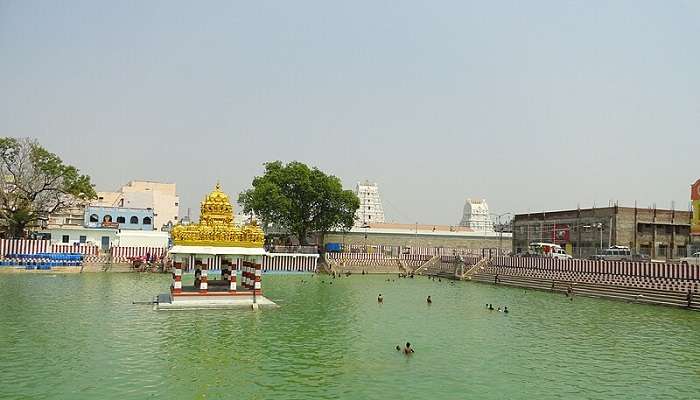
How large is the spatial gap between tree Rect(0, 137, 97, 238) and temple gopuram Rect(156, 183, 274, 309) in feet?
103

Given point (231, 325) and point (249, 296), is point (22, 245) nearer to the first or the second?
point (249, 296)

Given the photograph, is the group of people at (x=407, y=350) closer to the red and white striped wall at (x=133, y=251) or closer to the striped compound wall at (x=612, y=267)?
the striped compound wall at (x=612, y=267)

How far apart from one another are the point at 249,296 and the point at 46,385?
15114mm

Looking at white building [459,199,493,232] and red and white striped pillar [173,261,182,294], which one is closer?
red and white striped pillar [173,261,182,294]

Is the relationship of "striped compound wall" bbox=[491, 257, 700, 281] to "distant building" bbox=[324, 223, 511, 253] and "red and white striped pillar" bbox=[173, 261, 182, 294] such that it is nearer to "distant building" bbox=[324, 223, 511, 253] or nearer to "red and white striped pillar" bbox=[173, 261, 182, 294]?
"distant building" bbox=[324, 223, 511, 253]

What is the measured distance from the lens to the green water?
15.3m

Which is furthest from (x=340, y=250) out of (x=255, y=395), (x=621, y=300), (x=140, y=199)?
(x=255, y=395)

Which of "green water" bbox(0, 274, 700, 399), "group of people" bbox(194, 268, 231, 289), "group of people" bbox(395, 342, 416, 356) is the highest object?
"group of people" bbox(194, 268, 231, 289)

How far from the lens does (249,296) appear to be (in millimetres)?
29750

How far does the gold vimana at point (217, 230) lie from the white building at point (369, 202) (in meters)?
119

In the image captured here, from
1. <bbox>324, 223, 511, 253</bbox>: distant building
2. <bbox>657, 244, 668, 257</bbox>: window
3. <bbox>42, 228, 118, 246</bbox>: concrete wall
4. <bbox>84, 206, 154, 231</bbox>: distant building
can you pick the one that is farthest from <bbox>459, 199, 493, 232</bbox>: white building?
<bbox>42, 228, 118, 246</bbox>: concrete wall

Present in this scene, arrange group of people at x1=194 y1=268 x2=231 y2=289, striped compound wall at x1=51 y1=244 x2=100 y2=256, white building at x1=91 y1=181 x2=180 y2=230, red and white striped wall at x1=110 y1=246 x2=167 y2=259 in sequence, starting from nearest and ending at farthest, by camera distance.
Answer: group of people at x1=194 y1=268 x2=231 y2=289 < red and white striped wall at x1=110 y1=246 x2=167 y2=259 < striped compound wall at x1=51 y1=244 x2=100 y2=256 < white building at x1=91 y1=181 x2=180 y2=230

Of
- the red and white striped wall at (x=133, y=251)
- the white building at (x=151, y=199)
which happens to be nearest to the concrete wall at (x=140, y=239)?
the red and white striped wall at (x=133, y=251)

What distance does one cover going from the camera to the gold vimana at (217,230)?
28.8 metres
